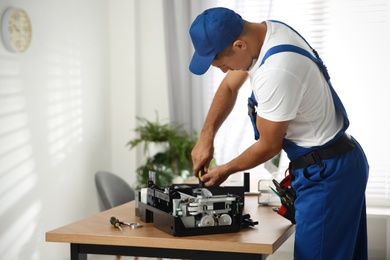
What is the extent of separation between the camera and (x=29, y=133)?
4.38m

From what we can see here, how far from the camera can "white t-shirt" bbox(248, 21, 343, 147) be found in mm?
2262

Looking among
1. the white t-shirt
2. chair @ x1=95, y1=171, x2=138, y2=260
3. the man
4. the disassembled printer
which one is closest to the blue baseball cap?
the man

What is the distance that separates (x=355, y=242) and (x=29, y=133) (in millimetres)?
2591

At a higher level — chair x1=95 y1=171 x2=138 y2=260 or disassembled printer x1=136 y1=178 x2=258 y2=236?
disassembled printer x1=136 y1=178 x2=258 y2=236

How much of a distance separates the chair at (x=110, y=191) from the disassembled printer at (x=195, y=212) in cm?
161

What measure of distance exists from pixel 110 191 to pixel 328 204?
6.76 ft

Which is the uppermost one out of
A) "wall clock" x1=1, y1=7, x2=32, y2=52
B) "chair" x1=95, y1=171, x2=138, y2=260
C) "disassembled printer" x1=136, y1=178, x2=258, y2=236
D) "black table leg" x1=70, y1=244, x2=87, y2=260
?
"wall clock" x1=1, y1=7, x2=32, y2=52

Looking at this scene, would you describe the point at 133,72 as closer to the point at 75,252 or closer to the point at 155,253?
the point at 75,252

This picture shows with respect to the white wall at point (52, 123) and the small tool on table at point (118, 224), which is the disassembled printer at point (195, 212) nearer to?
the small tool on table at point (118, 224)

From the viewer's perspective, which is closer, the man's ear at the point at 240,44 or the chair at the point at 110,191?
the man's ear at the point at 240,44

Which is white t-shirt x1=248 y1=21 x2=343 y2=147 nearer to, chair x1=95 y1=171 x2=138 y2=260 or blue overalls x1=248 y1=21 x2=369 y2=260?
blue overalls x1=248 y1=21 x2=369 y2=260

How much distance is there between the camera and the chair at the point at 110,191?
409 cm

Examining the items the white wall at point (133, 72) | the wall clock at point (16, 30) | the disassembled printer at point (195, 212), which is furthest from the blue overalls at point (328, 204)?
the white wall at point (133, 72)

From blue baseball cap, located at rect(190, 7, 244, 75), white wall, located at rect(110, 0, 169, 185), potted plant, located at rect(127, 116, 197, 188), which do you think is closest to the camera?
blue baseball cap, located at rect(190, 7, 244, 75)
